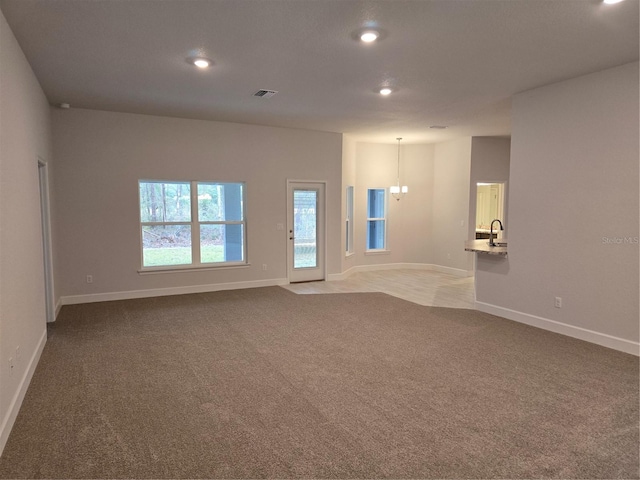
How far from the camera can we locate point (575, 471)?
6.98 ft

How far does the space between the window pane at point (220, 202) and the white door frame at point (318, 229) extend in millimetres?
875

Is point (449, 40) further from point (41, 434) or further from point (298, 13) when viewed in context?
point (41, 434)

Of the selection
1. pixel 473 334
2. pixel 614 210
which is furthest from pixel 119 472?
pixel 614 210

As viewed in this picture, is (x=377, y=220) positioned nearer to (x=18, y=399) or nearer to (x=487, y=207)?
(x=487, y=207)

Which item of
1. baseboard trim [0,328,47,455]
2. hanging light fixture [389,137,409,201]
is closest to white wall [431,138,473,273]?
hanging light fixture [389,137,409,201]

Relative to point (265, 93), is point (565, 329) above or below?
below

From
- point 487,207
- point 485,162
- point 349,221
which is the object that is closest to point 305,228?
point 349,221

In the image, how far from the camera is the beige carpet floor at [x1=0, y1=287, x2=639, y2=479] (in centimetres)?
220

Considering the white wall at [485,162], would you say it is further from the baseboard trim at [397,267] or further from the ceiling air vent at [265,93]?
the ceiling air vent at [265,93]

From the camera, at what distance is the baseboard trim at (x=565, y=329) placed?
3.89 meters

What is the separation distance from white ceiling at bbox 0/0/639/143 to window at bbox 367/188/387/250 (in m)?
3.65

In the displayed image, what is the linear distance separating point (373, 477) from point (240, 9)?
297 centimetres

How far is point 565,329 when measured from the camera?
439 centimetres

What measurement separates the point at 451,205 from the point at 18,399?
25.3ft
